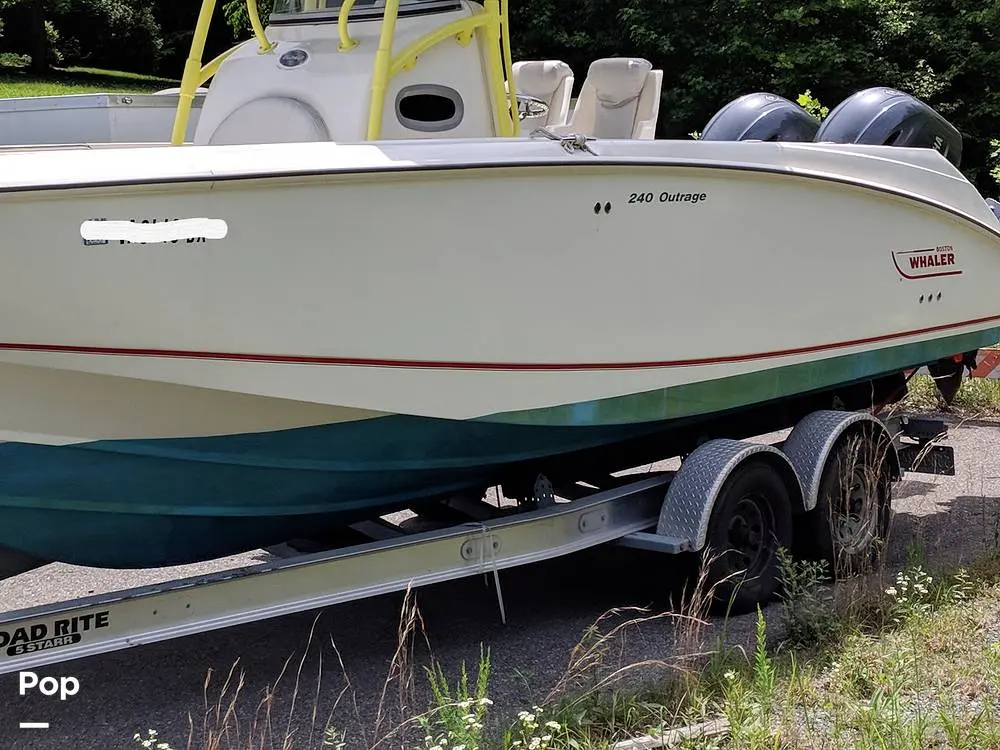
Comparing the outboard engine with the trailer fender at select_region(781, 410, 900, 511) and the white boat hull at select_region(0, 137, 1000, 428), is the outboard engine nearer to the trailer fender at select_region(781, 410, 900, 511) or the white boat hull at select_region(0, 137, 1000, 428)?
the white boat hull at select_region(0, 137, 1000, 428)

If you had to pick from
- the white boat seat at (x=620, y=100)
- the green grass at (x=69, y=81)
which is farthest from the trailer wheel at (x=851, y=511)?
the green grass at (x=69, y=81)

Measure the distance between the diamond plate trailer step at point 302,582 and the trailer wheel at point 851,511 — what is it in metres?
0.88

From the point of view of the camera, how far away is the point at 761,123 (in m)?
5.86

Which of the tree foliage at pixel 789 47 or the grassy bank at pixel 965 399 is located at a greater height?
the tree foliage at pixel 789 47

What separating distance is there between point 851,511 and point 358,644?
2278 mm

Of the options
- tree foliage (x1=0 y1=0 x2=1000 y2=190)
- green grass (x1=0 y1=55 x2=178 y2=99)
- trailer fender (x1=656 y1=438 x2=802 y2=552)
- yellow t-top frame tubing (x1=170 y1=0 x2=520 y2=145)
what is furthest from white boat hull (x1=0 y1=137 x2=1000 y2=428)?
green grass (x1=0 y1=55 x2=178 y2=99)

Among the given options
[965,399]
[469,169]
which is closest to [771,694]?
[469,169]

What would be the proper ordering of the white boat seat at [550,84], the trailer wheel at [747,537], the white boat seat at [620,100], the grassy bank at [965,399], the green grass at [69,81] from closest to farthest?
1. the trailer wheel at [747,537]
2. the white boat seat at [620,100]
3. the white boat seat at [550,84]
4. the grassy bank at [965,399]
5. the green grass at [69,81]

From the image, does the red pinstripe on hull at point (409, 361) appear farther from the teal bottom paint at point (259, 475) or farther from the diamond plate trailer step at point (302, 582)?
the diamond plate trailer step at point (302, 582)

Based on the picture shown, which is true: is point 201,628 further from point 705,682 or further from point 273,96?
point 273,96

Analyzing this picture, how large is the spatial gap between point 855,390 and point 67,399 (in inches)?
159

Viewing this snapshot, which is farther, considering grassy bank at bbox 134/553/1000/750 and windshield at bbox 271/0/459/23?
windshield at bbox 271/0/459/23

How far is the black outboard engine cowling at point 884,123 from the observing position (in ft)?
19.4

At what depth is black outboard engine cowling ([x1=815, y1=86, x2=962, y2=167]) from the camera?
5.91 m
